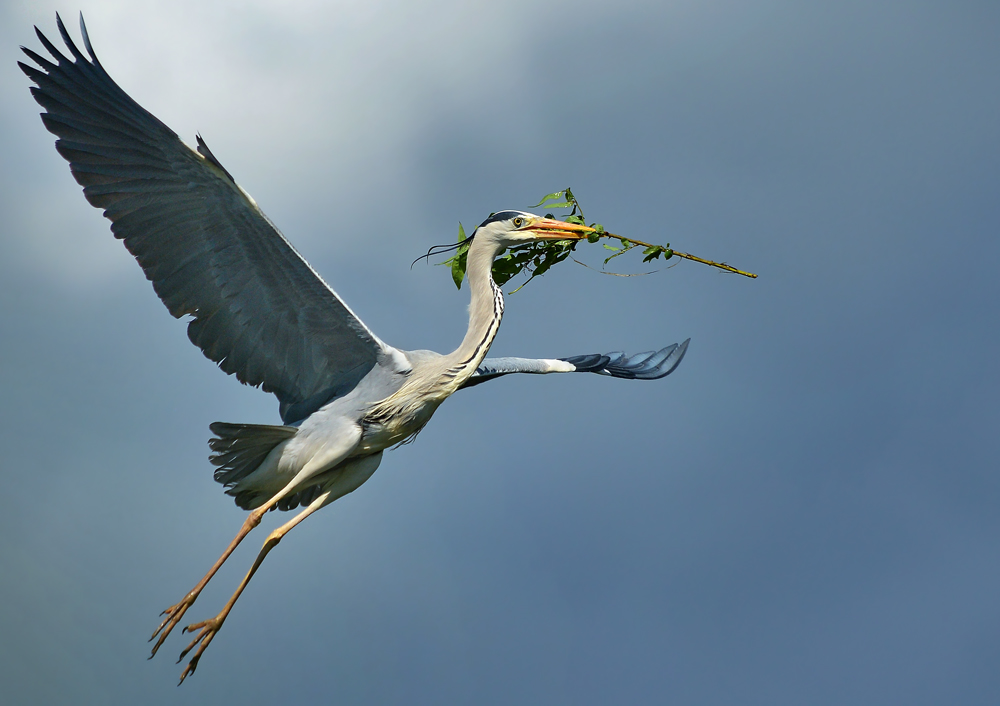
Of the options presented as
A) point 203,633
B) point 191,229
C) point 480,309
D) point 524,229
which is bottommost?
point 203,633

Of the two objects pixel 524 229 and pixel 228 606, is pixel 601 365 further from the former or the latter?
pixel 228 606

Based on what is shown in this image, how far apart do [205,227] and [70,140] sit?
101 centimetres

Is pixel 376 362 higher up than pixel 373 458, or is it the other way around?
pixel 376 362

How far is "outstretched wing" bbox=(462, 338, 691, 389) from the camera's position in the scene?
8.02 m

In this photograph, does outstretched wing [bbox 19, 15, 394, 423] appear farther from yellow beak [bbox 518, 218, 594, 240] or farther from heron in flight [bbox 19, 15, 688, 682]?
yellow beak [bbox 518, 218, 594, 240]

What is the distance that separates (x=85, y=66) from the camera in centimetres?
620

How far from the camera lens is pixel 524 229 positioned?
7066mm

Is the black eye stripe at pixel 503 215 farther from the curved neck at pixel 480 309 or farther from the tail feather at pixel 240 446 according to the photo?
the tail feather at pixel 240 446

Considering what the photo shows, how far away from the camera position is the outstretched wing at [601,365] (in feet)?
26.3

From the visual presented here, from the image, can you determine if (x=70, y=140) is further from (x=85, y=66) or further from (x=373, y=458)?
(x=373, y=458)

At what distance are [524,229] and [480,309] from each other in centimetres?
72

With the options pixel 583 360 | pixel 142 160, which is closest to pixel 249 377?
pixel 142 160

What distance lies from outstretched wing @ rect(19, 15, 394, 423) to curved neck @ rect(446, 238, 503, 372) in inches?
26.5

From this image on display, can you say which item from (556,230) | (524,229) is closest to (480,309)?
(524,229)
